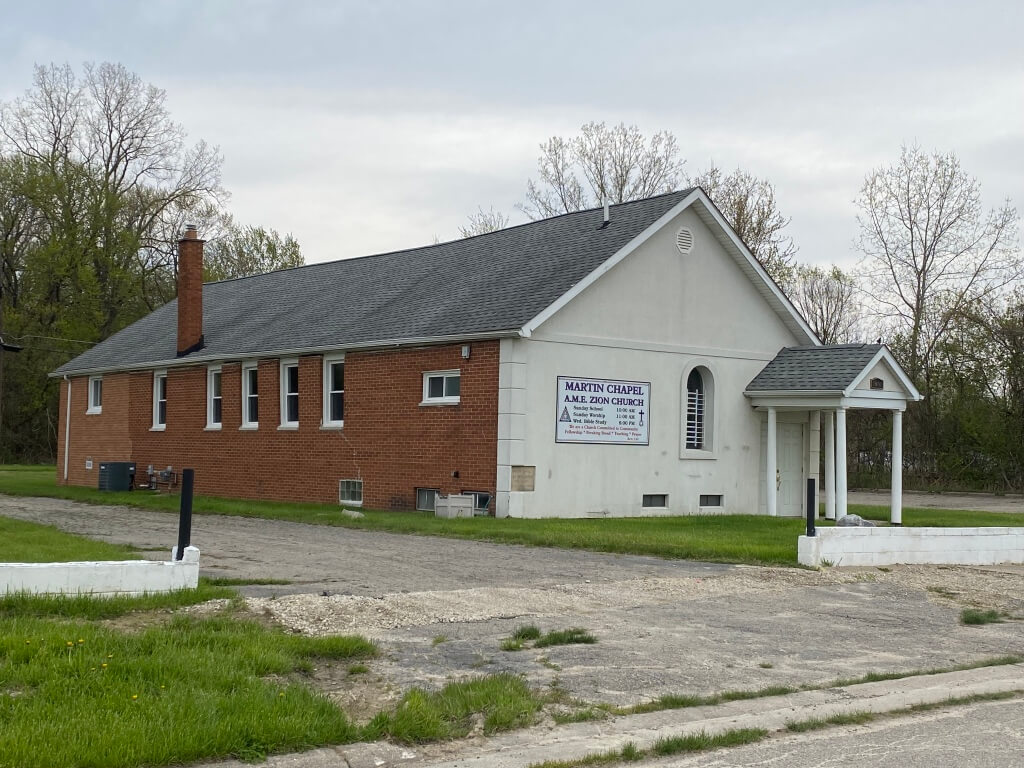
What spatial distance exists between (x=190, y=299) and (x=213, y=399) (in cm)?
336

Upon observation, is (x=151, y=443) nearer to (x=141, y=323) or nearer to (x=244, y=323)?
(x=244, y=323)

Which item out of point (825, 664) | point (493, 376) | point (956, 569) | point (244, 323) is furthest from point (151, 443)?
point (825, 664)

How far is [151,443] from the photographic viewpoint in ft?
108

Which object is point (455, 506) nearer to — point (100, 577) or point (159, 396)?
point (100, 577)

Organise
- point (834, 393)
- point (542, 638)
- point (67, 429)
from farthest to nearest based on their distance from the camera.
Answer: point (67, 429), point (834, 393), point (542, 638)

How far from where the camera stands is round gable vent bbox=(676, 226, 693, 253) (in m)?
25.2

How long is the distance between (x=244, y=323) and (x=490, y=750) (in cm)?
2713

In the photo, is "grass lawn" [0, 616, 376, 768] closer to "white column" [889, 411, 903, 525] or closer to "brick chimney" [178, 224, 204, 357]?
"white column" [889, 411, 903, 525]

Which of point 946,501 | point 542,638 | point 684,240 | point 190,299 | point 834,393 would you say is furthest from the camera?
point 946,501

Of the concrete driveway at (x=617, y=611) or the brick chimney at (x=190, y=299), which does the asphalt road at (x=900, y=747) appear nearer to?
the concrete driveway at (x=617, y=611)

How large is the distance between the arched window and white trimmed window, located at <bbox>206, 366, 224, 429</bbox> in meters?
12.6

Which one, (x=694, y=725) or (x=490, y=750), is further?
(x=694, y=725)

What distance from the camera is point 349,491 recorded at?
1029 inches

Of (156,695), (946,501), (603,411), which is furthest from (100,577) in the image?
(946,501)
